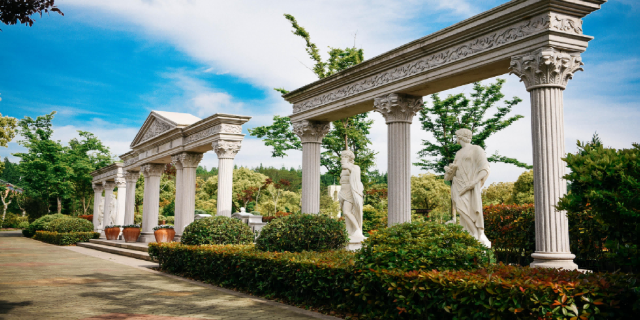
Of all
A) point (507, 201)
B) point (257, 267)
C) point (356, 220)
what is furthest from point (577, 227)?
point (507, 201)

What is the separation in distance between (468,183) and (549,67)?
2.47 m

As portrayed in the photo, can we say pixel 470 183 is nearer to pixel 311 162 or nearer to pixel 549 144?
pixel 549 144

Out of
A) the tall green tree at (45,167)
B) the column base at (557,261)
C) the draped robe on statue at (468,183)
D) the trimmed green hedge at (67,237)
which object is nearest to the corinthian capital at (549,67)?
the draped robe on statue at (468,183)

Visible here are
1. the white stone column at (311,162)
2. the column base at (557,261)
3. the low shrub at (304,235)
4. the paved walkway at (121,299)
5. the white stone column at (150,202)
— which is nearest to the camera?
the paved walkway at (121,299)

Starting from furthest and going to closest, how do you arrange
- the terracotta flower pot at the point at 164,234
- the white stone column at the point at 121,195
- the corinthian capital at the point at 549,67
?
the white stone column at the point at 121,195
the terracotta flower pot at the point at 164,234
the corinthian capital at the point at 549,67

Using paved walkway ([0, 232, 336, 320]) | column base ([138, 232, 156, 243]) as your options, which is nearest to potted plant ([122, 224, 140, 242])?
column base ([138, 232, 156, 243])

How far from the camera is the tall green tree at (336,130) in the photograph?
23641 mm

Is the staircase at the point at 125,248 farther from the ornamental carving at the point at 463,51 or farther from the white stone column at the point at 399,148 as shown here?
the white stone column at the point at 399,148

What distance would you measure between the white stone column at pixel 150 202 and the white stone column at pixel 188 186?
15.2 feet

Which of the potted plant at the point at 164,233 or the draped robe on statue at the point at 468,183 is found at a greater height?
the draped robe on statue at the point at 468,183

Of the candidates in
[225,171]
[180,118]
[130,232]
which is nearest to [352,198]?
[225,171]

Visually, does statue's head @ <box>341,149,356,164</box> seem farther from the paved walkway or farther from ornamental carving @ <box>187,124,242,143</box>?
ornamental carving @ <box>187,124,242,143</box>

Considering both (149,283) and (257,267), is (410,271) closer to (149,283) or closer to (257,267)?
(257,267)

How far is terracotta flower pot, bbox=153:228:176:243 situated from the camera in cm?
1832
